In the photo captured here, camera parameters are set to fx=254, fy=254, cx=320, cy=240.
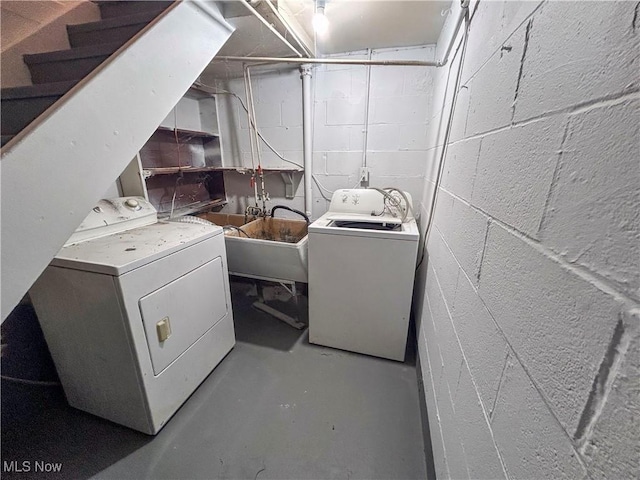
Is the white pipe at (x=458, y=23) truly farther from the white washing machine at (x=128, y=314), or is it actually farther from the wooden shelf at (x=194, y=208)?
the wooden shelf at (x=194, y=208)

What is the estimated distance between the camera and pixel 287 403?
4.67 ft

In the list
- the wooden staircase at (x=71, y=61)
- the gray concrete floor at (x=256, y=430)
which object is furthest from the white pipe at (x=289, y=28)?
the gray concrete floor at (x=256, y=430)

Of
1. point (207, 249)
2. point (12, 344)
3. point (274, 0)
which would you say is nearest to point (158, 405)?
point (207, 249)

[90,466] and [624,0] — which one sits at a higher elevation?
[624,0]

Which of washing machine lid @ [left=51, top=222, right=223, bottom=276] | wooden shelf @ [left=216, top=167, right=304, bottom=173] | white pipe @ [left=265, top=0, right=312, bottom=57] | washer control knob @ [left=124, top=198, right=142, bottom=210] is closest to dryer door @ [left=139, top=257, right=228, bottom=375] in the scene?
washing machine lid @ [left=51, top=222, right=223, bottom=276]

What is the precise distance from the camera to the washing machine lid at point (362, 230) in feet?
4.95

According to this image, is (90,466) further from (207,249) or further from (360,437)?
(360,437)

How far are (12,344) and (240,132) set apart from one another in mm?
2246

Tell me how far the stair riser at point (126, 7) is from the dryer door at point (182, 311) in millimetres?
1364

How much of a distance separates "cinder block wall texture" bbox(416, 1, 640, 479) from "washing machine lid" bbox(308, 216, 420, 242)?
63 centimetres

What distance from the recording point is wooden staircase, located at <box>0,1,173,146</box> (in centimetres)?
101

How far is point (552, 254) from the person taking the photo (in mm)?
429

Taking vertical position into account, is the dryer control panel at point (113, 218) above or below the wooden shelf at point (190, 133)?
below

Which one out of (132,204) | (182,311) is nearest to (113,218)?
(132,204)
